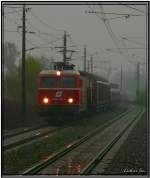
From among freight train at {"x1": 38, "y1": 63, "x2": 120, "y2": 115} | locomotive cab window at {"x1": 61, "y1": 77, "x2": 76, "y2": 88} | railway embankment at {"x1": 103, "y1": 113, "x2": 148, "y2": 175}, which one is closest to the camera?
railway embankment at {"x1": 103, "y1": 113, "x2": 148, "y2": 175}

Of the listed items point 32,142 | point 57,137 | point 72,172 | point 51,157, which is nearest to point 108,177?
point 72,172

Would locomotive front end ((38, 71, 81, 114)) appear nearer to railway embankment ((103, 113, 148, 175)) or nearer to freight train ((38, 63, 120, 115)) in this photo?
freight train ((38, 63, 120, 115))

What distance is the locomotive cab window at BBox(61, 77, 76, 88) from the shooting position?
2830 centimetres

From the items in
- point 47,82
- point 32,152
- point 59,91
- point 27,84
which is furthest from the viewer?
point 27,84

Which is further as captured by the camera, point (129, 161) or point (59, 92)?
point (59, 92)

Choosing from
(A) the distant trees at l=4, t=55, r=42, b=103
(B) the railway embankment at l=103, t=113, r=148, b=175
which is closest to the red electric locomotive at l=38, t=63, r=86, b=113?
(B) the railway embankment at l=103, t=113, r=148, b=175

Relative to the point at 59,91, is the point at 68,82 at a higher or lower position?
higher

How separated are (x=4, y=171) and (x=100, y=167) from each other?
7.77 feet

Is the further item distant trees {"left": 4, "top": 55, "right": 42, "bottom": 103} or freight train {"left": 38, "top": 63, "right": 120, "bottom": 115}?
distant trees {"left": 4, "top": 55, "right": 42, "bottom": 103}

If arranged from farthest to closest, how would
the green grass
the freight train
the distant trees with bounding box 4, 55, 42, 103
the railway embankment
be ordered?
the distant trees with bounding box 4, 55, 42, 103, the freight train, the green grass, the railway embankment

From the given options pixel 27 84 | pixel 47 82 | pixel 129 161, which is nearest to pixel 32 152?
pixel 129 161

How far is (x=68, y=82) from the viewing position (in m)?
28.4

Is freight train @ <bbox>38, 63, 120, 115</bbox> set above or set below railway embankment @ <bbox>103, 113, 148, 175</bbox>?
above

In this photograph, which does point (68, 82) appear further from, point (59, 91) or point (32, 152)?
point (32, 152)
